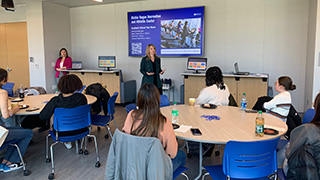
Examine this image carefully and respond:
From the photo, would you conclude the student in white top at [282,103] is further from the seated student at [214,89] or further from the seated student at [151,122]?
the seated student at [151,122]

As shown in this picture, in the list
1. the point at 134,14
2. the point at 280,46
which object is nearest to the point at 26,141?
the point at 134,14

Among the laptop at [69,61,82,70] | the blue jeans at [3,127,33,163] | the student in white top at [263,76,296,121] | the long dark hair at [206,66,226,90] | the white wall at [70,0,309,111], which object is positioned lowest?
the blue jeans at [3,127,33,163]

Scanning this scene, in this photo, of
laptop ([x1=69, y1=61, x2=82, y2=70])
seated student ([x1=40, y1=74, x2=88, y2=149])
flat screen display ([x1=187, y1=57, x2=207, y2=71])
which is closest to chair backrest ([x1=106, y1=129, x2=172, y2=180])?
seated student ([x1=40, y1=74, x2=88, y2=149])

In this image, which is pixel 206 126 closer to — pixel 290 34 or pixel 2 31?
pixel 290 34

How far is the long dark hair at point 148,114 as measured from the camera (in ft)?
6.44

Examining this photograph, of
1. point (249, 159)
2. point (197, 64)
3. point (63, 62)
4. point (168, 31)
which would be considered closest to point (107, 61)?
point (63, 62)

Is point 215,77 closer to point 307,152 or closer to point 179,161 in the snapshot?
point 179,161

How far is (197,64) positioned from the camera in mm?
6363

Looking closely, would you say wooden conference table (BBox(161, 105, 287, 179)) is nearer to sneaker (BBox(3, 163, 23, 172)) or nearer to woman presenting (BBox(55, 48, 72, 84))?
sneaker (BBox(3, 163, 23, 172))

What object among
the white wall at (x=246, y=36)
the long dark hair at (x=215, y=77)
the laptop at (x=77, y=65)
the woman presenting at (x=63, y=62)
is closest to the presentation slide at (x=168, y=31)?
the white wall at (x=246, y=36)

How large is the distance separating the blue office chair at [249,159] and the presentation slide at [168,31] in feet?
16.9

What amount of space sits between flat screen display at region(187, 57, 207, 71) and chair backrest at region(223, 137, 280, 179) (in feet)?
14.5

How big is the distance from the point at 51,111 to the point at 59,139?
36 cm

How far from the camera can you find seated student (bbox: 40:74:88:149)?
3.14 meters
